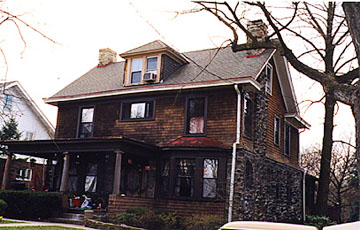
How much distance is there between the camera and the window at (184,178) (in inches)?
587

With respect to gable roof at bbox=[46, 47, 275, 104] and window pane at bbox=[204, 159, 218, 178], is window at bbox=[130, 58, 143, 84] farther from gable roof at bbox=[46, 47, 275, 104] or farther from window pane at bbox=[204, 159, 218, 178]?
window pane at bbox=[204, 159, 218, 178]

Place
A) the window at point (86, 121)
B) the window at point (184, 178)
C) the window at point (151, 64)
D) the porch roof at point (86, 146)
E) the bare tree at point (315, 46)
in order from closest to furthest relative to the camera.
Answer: the bare tree at point (315, 46) → the porch roof at point (86, 146) → the window at point (184, 178) → the window at point (151, 64) → the window at point (86, 121)

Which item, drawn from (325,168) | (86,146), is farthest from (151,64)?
(325,168)

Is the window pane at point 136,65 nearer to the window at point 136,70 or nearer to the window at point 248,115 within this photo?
the window at point 136,70

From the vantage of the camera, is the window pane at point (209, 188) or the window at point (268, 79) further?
the window at point (268, 79)

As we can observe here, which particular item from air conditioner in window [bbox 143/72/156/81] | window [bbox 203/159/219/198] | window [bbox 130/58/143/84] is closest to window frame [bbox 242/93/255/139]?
window [bbox 203/159/219/198]

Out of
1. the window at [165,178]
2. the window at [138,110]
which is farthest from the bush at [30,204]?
the window at [138,110]

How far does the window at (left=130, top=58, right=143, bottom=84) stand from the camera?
17.5 meters

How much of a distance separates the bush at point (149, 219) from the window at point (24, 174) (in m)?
13.6

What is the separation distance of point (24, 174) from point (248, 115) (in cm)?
1593

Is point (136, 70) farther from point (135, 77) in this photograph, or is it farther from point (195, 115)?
point (195, 115)

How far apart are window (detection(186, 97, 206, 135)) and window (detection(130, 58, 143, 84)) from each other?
295 centimetres

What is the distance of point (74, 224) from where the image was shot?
44.7 ft

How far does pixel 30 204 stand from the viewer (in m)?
14.1
